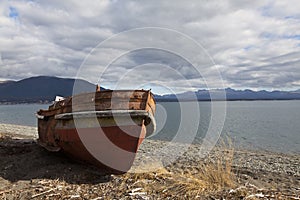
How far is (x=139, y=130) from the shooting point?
8.02m

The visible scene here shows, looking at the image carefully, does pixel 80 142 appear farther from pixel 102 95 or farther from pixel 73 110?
pixel 102 95

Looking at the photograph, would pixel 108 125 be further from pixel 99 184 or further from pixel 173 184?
pixel 173 184

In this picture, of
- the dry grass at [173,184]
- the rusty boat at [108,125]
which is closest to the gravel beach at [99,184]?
the dry grass at [173,184]

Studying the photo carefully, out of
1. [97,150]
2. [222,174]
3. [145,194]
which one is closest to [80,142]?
[97,150]

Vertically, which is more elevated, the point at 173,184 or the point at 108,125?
the point at 108,125

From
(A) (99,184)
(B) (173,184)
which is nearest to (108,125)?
(A) (99,184)

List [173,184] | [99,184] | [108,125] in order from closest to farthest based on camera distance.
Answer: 1. [173,184]
2. [99,184]
3. [108,125]

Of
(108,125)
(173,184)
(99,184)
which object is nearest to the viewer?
(173,184)

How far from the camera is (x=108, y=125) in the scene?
796 centimetres

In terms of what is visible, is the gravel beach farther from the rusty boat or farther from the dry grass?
the rusty boat

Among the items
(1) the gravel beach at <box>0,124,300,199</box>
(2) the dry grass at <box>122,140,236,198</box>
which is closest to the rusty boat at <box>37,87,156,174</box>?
(1) the gravel beach at <box>0,124,300,199</box>

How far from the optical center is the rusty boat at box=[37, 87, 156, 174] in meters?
7.92

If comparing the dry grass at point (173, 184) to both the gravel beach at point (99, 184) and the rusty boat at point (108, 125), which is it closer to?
the gravel beach at point (99, 184)

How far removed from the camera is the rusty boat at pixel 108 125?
26.0ft
